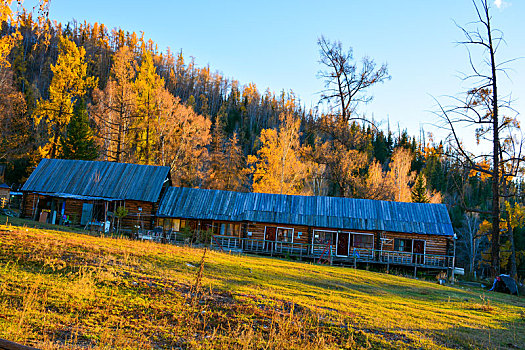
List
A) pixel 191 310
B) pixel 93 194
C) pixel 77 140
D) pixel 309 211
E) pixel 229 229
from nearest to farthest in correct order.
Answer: pixel 191 310 → pixel 93 194 → pixel 309 211 → pixel 229 229 → pixel 77 140

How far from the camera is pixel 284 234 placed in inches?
1288

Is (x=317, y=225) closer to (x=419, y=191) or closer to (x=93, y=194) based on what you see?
(x=93, y=194)

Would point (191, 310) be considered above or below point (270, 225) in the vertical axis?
below

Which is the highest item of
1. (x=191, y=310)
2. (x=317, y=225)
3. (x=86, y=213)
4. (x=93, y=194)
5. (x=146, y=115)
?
(x=146, y=115)

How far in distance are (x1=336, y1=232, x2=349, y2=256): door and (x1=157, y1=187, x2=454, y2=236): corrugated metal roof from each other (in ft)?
3.85

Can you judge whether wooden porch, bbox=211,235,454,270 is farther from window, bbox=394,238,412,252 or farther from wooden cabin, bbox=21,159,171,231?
wooden cabin, bbox=21,159,171,231

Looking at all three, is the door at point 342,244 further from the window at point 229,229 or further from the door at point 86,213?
the door at point 86,213

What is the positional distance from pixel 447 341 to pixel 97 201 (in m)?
31.4

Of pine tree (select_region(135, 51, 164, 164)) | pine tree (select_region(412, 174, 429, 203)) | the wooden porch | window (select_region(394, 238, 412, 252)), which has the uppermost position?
pine tree (select_region(135, 51, 164, 164))

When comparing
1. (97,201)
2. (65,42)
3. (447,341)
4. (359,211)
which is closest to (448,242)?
(359,211)

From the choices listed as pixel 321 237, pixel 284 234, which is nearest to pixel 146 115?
pixel 284 234

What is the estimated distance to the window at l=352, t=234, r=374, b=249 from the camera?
3200 cm

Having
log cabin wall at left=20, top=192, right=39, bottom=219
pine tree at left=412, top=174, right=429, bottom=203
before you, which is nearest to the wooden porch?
log cabin wall at left=20, top=192, right=39, bottom=219

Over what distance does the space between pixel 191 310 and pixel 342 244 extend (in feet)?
84.0
